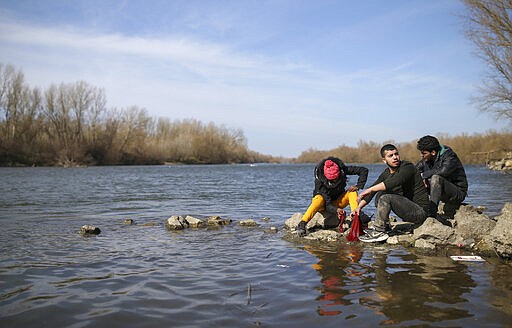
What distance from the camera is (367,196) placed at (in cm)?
689

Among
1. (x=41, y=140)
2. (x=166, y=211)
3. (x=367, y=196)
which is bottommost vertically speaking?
(x=166, y=211)

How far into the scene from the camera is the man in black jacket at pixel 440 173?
22.9 feet

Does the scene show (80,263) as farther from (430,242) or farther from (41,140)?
(41,140)

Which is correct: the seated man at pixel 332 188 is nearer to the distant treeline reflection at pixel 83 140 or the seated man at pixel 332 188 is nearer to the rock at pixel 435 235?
the rock at pixel 435 235

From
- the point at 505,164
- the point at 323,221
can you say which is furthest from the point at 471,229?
the point at 505,164

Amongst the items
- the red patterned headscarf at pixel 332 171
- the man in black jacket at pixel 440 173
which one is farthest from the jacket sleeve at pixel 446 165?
the red patterned headscarf at pixel 332 171

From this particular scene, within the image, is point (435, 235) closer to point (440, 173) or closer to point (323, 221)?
point (440, 173)

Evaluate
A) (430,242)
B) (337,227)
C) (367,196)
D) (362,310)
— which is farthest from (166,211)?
(362,310)

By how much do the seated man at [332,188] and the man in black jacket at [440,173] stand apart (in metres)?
1.16

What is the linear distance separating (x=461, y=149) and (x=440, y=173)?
5818 centimetres

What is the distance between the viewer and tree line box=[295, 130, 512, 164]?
132 feet

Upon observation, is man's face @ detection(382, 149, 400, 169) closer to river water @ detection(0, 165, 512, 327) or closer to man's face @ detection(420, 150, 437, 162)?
man's face @ detection(420, 150, 437, 162)

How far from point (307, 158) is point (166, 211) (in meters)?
135

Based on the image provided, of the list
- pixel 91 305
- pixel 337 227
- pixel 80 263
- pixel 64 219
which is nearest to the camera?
pixel 91 305
